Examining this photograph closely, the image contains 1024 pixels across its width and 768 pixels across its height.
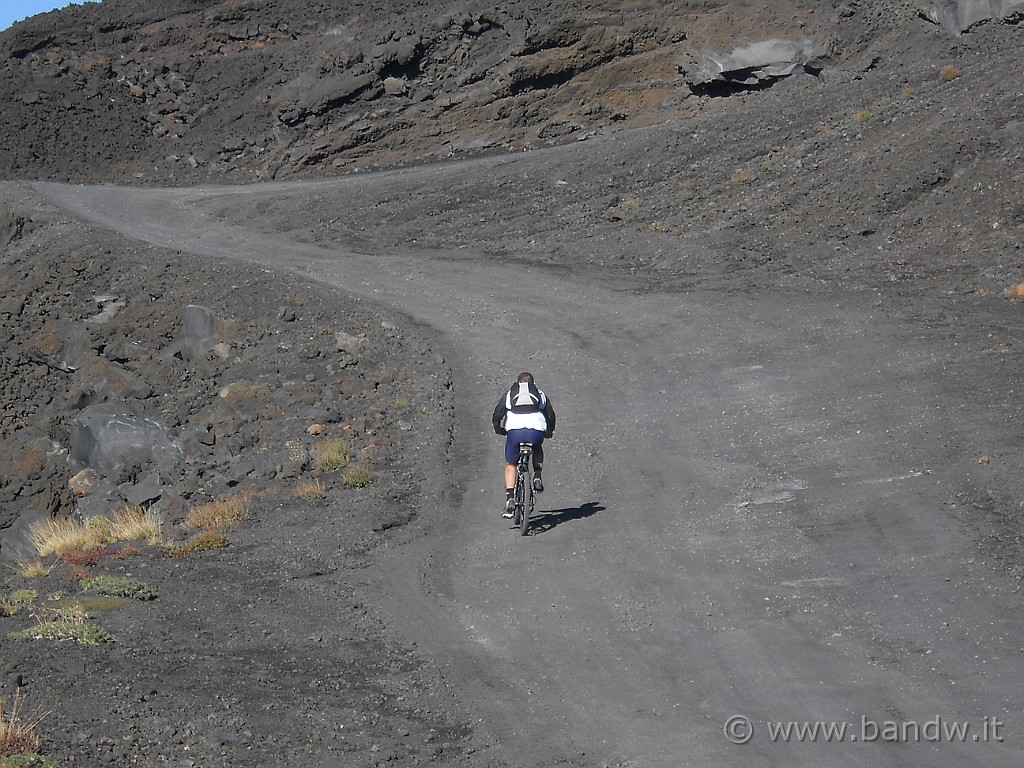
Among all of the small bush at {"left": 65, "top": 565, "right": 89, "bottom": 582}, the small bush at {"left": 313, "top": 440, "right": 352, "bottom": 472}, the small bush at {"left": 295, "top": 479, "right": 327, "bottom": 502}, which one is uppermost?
the small bush at {"left": 65, "top": 565, "right": 89, "bottom": 582}

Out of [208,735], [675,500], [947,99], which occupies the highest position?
[947,99]

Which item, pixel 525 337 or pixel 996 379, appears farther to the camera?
pixel 525 337

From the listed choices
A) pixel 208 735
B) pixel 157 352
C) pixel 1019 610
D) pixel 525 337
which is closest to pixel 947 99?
pixel 525 337

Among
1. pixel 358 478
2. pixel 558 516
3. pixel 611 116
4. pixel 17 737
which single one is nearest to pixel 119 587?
pixel 17 737

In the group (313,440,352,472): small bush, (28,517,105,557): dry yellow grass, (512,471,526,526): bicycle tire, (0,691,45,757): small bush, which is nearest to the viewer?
(0,691,45,757): small bush

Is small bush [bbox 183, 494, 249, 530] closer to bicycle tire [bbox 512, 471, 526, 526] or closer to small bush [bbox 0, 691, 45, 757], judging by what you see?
bicycle tire [bbox 512, 471, 526, 526]

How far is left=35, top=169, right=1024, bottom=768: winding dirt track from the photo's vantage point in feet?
26.8

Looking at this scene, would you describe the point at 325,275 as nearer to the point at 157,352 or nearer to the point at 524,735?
the point at 157,352

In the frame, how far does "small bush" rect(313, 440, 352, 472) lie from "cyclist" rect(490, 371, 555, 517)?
4.10 meters

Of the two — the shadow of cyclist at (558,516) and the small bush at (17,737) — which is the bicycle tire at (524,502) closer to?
the shadow of cyclist at (558,516)

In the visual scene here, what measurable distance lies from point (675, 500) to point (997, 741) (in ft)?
20.6

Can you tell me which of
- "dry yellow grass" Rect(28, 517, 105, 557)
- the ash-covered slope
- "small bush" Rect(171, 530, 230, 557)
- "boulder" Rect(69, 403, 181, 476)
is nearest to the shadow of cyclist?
"small bush" Rect(171, 530, 230, 557)

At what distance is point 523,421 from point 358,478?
11.6 ft

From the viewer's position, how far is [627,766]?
7.52 m
